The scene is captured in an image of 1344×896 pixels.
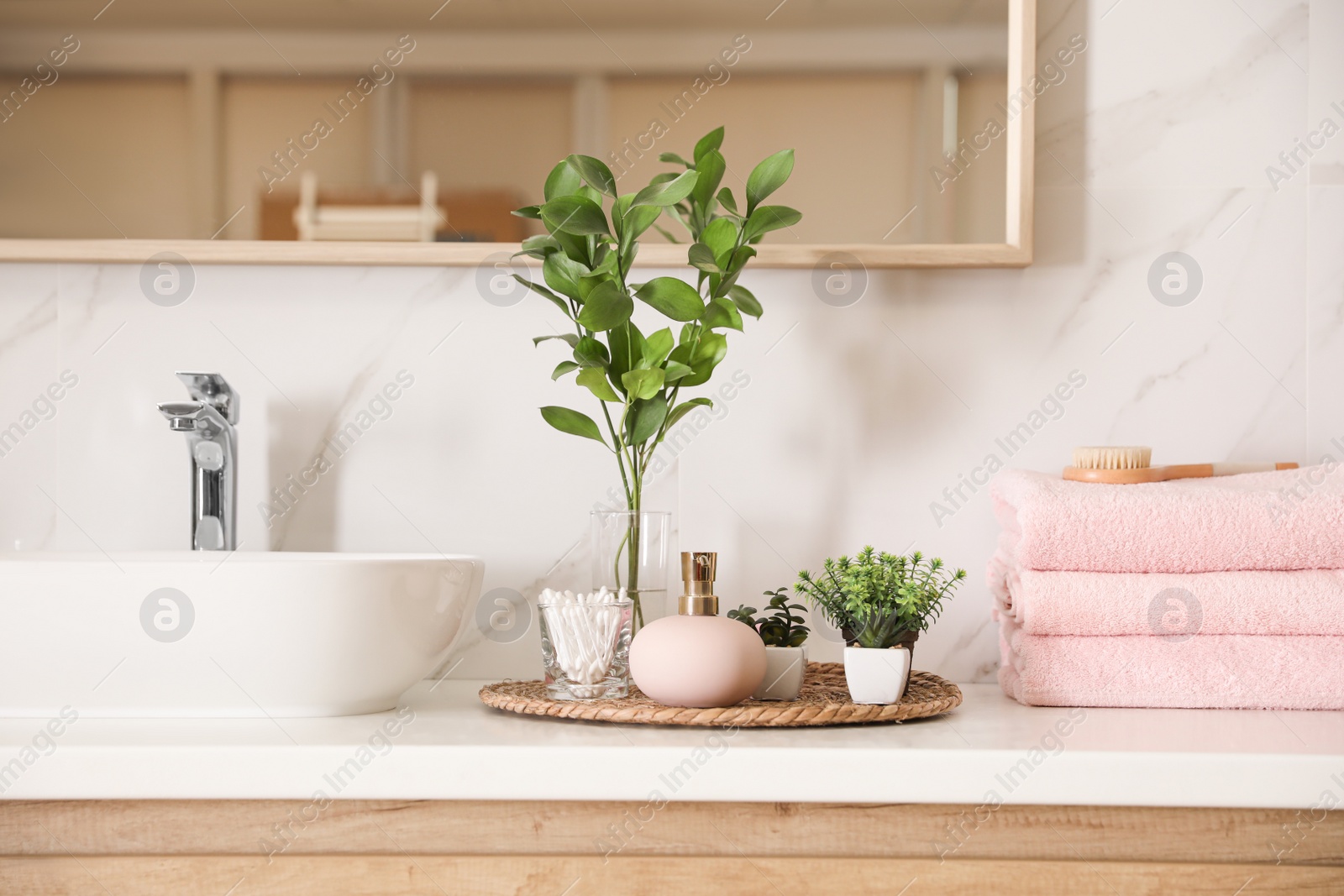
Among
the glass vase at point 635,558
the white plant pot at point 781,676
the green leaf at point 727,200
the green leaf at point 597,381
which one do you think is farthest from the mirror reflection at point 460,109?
the white plant pot at point 781,676

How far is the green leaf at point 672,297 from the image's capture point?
33.9 inches

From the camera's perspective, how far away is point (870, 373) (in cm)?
104

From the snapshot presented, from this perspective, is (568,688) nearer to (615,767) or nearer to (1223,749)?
(615,767)

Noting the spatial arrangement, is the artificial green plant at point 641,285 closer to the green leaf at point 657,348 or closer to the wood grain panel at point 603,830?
the green leaf at point 657,348

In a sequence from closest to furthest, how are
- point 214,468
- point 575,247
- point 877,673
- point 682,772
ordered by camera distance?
1. point 682,772
2. point 877,673
3. point 575,247
4. point 214,468

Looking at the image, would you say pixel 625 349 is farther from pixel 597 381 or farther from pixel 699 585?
pixel 699 585

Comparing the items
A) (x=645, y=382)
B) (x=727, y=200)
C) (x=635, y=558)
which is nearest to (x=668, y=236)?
(x=727, y=200)

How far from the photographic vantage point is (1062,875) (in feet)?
2.05

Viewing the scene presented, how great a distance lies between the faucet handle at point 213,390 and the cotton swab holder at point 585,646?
0.40 metres

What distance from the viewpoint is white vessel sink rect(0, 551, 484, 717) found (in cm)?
72

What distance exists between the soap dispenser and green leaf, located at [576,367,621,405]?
0.74 feet

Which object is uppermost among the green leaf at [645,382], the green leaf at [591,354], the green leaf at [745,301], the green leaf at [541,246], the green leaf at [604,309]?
the green leaf at [541,246]

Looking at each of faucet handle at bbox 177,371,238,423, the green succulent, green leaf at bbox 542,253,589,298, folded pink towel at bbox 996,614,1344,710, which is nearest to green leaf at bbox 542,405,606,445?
green leaf at bbox 542,253,589,298

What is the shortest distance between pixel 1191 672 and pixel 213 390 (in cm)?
92
